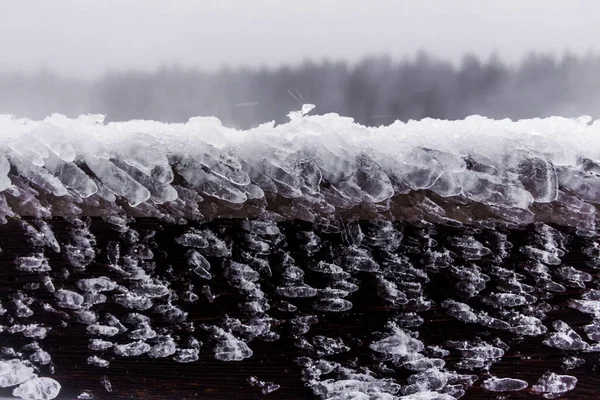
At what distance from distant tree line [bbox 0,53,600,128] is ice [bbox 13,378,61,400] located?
0.66 metres

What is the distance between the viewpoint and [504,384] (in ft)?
3.40

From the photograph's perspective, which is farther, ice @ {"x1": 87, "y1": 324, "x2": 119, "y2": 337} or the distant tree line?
the distant tree line

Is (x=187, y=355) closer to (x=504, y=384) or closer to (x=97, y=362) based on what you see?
(x=97, y=362)

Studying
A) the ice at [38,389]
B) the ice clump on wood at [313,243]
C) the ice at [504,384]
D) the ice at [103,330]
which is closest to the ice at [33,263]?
the ice clump on wood at [313,243]

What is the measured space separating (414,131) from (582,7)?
2.50 feet

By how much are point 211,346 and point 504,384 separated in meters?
0.62

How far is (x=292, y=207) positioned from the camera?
949 millimetres

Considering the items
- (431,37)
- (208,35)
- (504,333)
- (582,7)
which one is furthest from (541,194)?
(208,35)

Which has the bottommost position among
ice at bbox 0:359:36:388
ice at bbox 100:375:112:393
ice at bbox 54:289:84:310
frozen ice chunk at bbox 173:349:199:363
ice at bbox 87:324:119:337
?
ice at bbox 100:375:112:393

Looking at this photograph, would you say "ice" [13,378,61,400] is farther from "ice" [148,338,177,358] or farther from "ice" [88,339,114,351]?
"ice" [148,338,177,358]

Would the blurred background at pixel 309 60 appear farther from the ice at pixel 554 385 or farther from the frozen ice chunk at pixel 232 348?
the ice at pixel 554 385

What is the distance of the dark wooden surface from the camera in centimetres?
100

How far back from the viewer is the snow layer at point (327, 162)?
878 millimetres

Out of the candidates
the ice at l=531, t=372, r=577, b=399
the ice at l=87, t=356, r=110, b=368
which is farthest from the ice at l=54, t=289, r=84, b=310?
the ice at l=531, t=372, r=577, b=399
